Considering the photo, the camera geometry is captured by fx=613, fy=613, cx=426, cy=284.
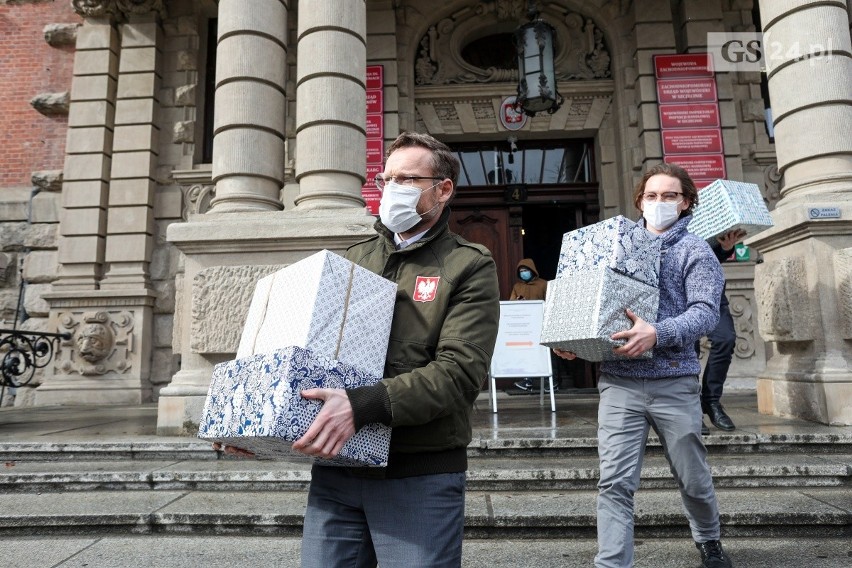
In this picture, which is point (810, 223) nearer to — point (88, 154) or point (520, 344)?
point (520, 344)

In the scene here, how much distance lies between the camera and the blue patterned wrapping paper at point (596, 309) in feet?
8.16

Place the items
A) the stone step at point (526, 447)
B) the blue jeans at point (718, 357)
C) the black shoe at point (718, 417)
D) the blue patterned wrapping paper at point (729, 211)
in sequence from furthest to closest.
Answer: the blue jeans at point (718, 357) < the black shoe at point (718, 417) < the blue patterned wrapping paper at point (729, 211) < the stone step at point (526, 447)

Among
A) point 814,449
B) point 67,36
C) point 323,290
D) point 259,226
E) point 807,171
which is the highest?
point 67,36

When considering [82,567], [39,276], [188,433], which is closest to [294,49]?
[39,276]

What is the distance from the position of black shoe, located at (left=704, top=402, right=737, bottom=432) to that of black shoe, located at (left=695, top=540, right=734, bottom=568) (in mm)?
2431

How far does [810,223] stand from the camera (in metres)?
5.77

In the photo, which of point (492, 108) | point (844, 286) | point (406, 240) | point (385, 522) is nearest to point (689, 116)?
point (492, 108)

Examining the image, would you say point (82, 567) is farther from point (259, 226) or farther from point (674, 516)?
point (259, 226)

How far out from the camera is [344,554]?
5.51 ft

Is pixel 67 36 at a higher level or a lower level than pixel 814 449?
higher

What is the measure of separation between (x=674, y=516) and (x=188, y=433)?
4.33 meters

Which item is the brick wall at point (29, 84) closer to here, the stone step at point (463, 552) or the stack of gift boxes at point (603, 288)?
the stone step at point (463, 552)

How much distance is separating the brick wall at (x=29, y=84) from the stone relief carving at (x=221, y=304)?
286 inches

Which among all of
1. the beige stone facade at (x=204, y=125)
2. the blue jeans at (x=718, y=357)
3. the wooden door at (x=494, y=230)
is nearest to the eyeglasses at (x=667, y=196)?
the blue jeans at (x=718, y=357)
